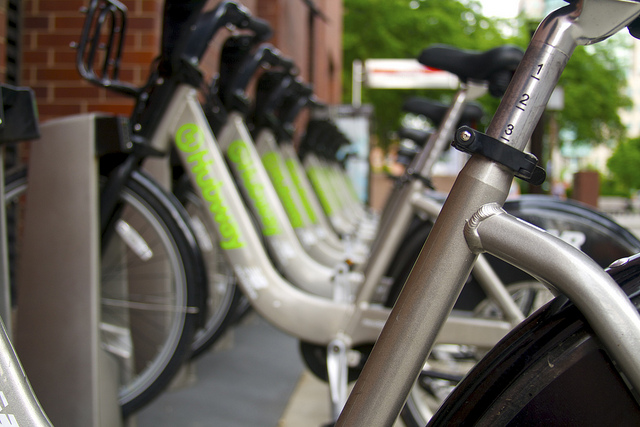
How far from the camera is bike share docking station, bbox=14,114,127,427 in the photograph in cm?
164

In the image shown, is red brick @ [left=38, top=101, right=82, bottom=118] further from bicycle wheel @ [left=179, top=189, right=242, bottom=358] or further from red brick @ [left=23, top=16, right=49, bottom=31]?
bicycle wheel @ [left=179, top=189, right=242, bottom=358]

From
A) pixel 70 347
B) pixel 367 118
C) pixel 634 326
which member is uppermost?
pixel 634 326

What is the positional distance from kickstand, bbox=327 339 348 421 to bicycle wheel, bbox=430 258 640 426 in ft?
3.93

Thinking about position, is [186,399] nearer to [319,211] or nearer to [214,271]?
[214,271]

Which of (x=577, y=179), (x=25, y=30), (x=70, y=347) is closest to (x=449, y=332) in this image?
(x=70, y=347)

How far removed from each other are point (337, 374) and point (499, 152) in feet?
4.59

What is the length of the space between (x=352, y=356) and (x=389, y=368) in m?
1.35

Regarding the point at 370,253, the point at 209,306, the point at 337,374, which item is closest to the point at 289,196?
the point at 209,306

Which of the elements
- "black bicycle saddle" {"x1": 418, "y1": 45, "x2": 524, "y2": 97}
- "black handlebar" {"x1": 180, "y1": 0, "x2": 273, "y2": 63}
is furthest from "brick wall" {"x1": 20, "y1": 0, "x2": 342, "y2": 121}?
"black bicycle saddle" {"x1": 418, "y1": 45, "x2": 524, "y2": 97}

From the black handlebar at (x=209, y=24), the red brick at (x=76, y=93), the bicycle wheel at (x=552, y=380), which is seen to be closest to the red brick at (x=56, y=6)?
the red brick at (x=76, y=93)

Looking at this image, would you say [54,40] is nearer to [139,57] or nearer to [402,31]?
[139,57]

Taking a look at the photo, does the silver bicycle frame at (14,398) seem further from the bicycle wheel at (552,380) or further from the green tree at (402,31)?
the green tree at (402,31)

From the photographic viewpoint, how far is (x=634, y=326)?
24.5 inches

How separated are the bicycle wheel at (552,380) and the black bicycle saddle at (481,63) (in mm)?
1305
